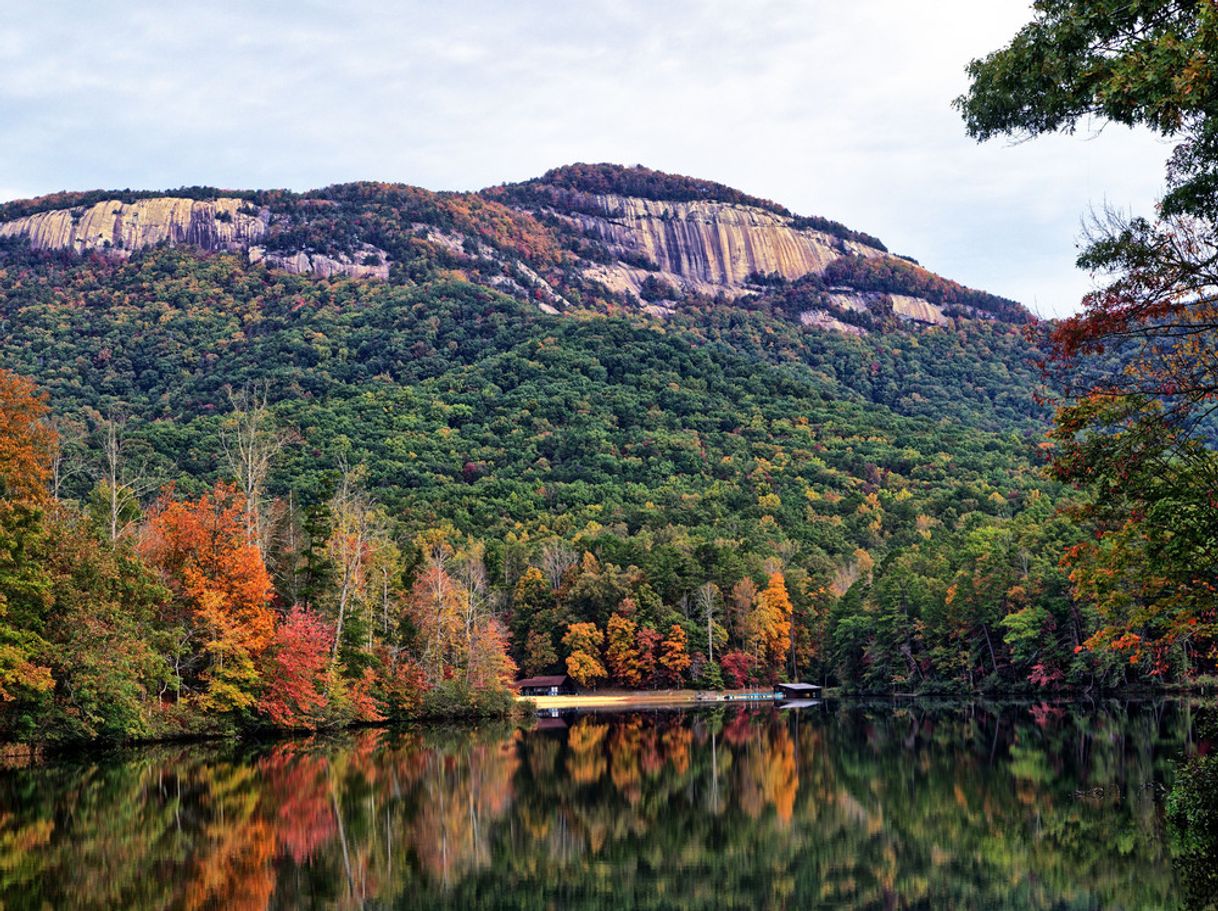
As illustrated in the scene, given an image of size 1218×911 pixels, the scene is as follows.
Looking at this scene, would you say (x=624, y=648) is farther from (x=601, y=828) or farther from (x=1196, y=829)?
(x=1196, y=829)

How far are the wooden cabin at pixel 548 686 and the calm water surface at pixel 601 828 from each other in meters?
49.3

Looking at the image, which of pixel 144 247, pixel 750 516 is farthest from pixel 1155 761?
pixel 144 247

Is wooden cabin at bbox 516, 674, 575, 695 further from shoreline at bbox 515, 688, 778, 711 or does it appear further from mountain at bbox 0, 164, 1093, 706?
mountain at bbox 0, 164, 1093, 706

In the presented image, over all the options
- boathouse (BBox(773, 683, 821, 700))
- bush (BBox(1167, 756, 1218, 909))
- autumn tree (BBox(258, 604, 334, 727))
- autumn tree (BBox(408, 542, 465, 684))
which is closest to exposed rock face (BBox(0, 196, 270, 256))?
boathouse (BBox(773, 683, 821, 700))

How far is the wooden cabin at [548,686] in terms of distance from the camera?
89.1 m

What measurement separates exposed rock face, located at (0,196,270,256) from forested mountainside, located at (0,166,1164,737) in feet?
2.16

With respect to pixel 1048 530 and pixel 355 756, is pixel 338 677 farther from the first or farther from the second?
pixel 1048 530

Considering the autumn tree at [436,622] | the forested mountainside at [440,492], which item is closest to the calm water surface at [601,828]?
the forested mountainside at [440,492]

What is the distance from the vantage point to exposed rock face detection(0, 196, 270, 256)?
177 meters

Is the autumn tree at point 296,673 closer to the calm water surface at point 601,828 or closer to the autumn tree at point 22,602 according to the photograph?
the calm water surface at point 601,828

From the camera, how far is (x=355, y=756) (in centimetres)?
3825

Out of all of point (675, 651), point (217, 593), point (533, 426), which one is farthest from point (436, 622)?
point (533, 426)

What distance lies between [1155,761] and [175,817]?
23960 mm

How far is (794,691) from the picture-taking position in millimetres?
91812
